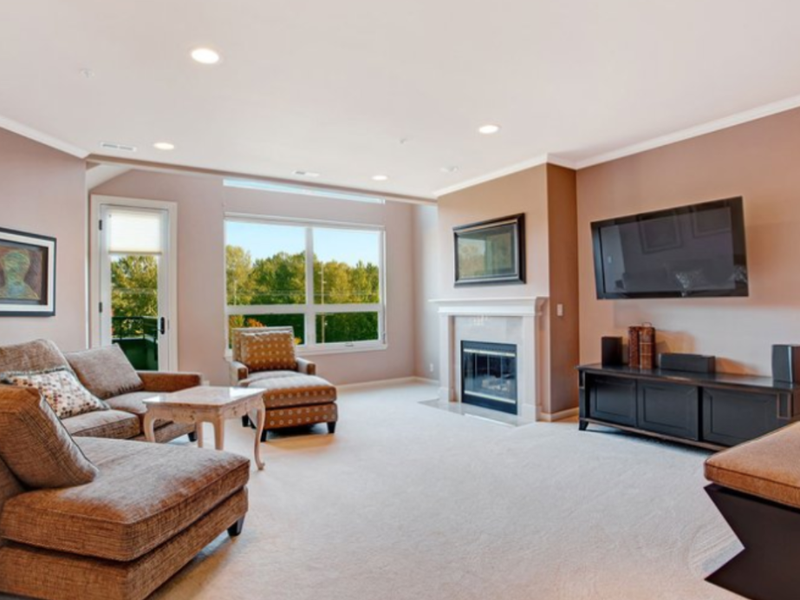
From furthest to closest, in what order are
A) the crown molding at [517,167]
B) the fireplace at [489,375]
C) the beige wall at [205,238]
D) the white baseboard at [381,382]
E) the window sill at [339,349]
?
1. the white baseboard at [381,382]
2. the window sill at [339,349]
3. the beige wall at [205,238]
4. the fireplace at [489,375]
5. the crown molding at [517,167]

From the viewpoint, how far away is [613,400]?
13.5 feet

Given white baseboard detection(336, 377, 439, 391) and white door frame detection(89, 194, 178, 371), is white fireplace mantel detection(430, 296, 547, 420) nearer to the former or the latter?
white baseboard detection(336, 377, 439, 391)

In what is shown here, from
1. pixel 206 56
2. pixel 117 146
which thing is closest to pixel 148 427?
pixel 206 56

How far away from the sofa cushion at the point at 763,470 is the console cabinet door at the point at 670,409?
4.84 feet

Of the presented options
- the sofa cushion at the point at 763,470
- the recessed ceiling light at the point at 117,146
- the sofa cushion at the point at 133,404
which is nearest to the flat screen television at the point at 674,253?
the sofa cushion at the point at 763,470

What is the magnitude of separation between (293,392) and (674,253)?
3.52 meters

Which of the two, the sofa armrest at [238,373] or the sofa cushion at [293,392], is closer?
the sofa cushion at [293,392]

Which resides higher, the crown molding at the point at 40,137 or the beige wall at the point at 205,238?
the crown molding at the point at 40,137

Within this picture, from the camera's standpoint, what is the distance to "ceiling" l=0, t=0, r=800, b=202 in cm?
231

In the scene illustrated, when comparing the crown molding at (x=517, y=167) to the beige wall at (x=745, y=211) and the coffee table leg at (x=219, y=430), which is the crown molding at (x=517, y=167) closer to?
the beige wall at (x=745, y=211)

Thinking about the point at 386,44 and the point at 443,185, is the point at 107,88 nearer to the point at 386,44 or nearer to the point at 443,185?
the point at 386,44

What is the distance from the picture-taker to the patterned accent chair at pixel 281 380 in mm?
4230

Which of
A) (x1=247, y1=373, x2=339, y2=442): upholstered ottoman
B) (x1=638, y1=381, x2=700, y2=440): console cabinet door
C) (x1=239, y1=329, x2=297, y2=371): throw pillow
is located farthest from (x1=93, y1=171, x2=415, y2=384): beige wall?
(x1=638, y1=381, x2=700, y2=440): console cabinet door

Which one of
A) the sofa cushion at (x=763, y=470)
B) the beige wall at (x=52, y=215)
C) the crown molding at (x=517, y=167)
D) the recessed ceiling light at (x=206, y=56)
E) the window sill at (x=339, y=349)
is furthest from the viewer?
the window sill at (x=339, y=349)
